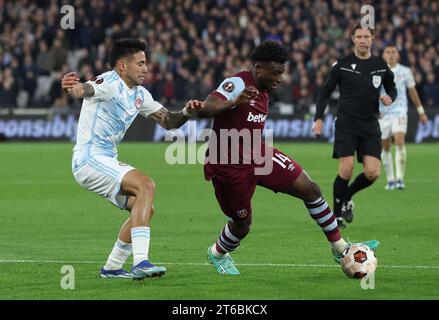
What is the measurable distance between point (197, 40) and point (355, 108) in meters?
23.6

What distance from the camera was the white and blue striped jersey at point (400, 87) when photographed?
19250 millimetres

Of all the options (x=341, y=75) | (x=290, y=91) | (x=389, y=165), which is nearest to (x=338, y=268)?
(x=341, y=75)

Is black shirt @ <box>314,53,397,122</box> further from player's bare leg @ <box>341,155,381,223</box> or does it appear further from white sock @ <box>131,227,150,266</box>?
white sock @ <box>131,227,150,266</box>

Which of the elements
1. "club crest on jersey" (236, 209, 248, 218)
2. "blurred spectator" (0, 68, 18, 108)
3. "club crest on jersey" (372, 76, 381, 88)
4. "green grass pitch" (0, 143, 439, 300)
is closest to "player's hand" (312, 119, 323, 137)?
"club crest on jersey" (372, 76, 381, 88)

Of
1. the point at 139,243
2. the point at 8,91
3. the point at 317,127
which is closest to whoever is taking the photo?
the point at 139,243

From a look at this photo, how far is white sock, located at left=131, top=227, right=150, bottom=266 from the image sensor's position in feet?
28.7

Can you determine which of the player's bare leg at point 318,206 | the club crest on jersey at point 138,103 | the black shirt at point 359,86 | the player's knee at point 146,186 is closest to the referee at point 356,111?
the black shirt at point 359,86

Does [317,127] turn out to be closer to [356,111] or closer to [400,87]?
[356,111]

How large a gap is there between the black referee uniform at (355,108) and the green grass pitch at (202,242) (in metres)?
0.89

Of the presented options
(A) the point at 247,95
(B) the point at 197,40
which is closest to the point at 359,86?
(A) the point at 247,95

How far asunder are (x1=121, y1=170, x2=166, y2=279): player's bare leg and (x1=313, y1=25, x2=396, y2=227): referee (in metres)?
4.89

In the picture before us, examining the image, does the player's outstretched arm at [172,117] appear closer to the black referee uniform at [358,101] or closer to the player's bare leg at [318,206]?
the player's bare leg at [318,206]

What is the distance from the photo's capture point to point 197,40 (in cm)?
3688

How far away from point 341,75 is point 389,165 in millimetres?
5866
